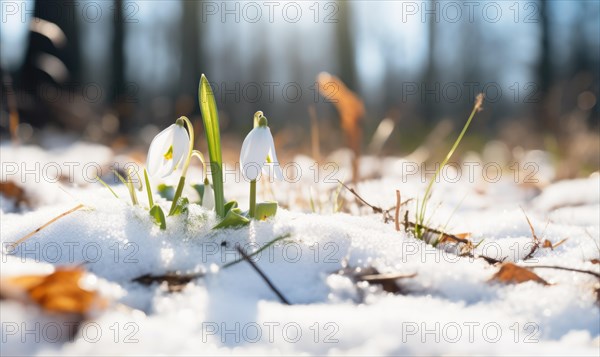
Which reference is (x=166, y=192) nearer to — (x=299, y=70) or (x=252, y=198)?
(x=252, y=198)

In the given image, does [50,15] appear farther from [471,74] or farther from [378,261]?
[471,74]

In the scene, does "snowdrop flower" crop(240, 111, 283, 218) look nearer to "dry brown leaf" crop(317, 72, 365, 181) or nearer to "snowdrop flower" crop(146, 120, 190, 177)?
"snowdrop flower" crop(146, 120, 190, 177)

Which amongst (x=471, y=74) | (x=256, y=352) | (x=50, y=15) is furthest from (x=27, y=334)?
(x=471, y=74)

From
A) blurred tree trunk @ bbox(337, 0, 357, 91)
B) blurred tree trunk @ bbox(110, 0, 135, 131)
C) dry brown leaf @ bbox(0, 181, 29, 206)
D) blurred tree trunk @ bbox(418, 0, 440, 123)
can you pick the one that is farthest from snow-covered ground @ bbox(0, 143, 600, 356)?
blurred tree trunk @ bbox(418, 0, 440, 123)

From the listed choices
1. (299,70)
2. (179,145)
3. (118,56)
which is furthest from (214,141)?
(299,70)

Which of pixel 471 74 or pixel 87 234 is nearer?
pixel 87 234

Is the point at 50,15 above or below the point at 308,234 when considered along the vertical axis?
above

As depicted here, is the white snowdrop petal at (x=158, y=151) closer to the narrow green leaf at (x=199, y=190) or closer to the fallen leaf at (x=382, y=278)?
the narrow green leaf at (x=199, y=190)
